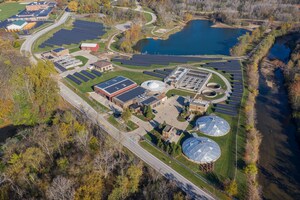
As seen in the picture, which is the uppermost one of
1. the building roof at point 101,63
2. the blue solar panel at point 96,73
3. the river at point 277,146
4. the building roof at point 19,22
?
the building roof at point 19,22

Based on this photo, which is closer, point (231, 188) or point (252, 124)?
point (231, 188)

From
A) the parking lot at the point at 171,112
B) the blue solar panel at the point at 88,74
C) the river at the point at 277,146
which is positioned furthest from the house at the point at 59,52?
the river at the point at 277,146

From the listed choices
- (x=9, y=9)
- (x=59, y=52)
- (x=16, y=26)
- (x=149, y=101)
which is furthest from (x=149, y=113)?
(x=9, y=9)

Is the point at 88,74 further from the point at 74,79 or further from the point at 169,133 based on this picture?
the point at 169,133

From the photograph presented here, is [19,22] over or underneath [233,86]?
over

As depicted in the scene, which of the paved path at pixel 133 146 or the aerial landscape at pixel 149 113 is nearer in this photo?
the aerial landscape at pixel 149 113

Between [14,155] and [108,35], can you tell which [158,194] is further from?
[108,35]

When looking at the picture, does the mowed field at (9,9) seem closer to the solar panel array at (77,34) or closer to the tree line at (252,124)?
the solar panel array at (77,34)
